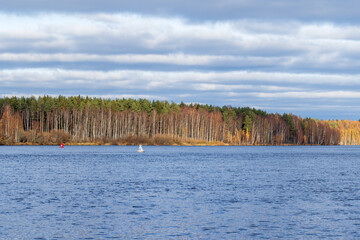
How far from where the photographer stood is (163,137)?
176 metres

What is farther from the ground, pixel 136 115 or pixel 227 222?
pixel 136 115

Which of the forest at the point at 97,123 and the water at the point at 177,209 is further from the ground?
the forest at the point at 97,123

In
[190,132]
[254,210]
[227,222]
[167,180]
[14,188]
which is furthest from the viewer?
[190,132]

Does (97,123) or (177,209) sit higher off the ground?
(97,123)

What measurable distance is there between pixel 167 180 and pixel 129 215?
830 inches

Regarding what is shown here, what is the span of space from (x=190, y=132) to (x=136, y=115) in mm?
25516

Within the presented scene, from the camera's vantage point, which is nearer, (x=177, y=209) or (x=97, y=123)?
(x=177, y=209)

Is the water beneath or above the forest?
beneath

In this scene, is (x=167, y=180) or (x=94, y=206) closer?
(x=94, y=206)

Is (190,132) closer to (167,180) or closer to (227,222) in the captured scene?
(167,180)

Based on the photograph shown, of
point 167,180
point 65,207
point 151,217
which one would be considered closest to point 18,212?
point 65,207

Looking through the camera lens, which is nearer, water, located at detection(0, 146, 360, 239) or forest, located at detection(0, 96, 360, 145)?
water, located at detection(0, 146, 360, 239)

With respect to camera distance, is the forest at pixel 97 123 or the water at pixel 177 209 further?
the forest at pixel 97 123

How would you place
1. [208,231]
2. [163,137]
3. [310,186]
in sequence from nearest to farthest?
[208,231], [310,186], [163,137]
